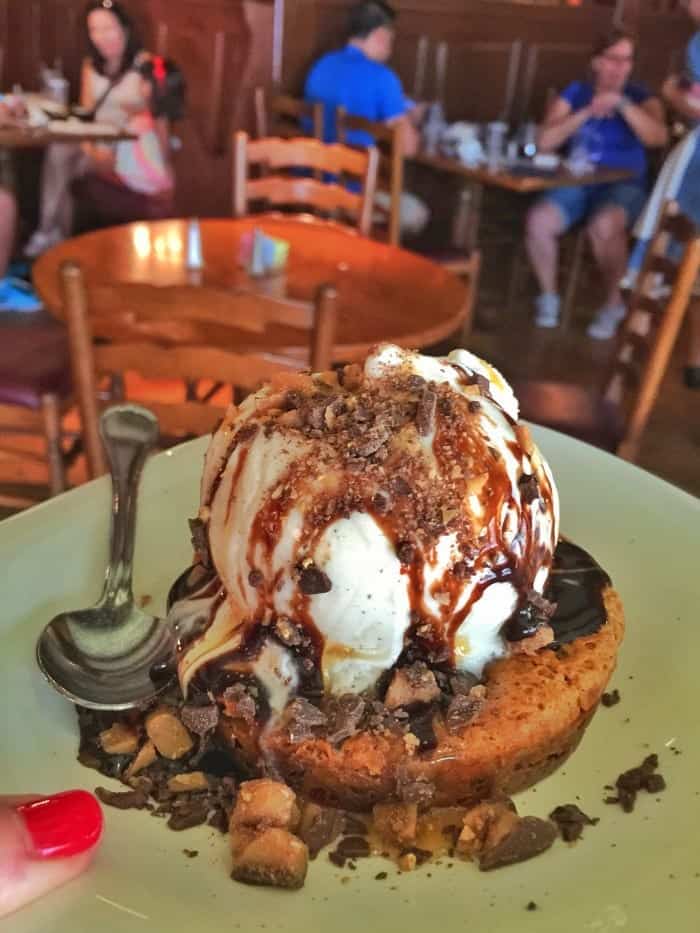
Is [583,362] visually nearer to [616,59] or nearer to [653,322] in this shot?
[616,59]

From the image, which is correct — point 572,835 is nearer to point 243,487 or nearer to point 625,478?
point 243,487

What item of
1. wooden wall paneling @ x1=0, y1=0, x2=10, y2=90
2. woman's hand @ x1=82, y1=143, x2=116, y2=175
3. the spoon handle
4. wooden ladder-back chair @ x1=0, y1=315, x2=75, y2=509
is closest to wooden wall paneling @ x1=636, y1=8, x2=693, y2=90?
woman's hand @ x1=82, y1=143, x2=116, y2=175

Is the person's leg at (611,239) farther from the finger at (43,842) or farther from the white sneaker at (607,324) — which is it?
the finger at (43,842)

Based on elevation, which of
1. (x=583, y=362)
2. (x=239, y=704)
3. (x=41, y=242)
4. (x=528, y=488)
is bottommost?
(x=583, y=362)

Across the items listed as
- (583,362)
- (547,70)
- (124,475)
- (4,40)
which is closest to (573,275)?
(583,362)

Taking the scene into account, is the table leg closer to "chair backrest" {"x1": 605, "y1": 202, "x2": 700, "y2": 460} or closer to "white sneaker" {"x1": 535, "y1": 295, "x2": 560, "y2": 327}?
"white sneaker" {"x1": 535, "y1": 295, "x2": 560, "y2": 327}

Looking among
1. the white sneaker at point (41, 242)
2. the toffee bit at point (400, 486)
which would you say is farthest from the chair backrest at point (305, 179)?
the toffee bit at point (400, 486)
